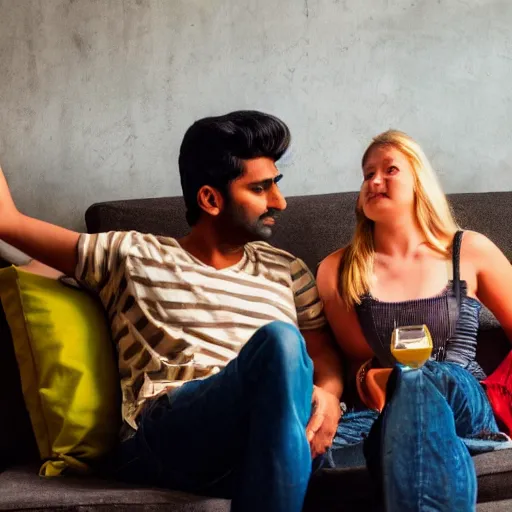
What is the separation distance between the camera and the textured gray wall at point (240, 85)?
2.38m

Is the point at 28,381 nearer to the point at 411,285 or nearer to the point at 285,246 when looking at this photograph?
the point at 285,246

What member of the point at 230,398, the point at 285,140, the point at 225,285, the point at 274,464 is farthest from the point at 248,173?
Answer: the point at 274,464

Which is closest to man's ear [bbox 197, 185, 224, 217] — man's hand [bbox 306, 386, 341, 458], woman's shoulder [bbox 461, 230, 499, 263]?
man's hand [bbox 306, 386, 341, 458]

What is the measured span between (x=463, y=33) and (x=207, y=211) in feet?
3.56

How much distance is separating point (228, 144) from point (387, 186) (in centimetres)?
37

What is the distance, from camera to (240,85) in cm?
250

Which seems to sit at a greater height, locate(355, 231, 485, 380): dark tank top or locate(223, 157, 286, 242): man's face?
locate(223, 157, 286, 242): man's face

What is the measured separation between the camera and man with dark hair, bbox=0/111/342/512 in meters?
1.61

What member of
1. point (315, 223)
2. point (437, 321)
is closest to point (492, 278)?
point (437, 321)

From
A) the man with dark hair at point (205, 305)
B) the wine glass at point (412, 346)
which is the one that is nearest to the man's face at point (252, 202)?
the man with dark hair at point (205, 305)

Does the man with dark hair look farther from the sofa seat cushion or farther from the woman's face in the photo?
the woman's face

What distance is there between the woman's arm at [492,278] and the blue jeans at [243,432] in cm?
69

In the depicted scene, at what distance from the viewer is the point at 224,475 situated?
167 centimetres

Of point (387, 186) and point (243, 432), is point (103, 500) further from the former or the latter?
point (387, 186)
